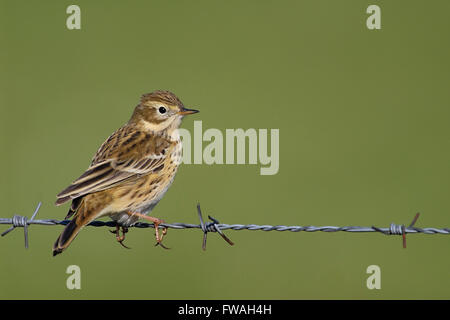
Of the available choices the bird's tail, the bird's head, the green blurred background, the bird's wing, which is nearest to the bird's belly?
the bird's wing

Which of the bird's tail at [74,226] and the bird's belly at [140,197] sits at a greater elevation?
the bird's belly at [140,197]

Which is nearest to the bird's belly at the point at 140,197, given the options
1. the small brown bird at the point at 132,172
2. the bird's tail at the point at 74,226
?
the small brown bird at the point at 132,172

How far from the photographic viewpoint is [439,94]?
53.9 feet

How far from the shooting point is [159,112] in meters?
8.86

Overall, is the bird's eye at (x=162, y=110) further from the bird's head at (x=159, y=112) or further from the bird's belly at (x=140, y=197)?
the bird's belly at (x=140, y=197)

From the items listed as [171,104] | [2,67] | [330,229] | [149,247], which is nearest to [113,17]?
[2,67]

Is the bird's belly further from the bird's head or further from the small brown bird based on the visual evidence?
the bird's head

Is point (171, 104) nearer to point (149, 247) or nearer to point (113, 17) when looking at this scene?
point (149, 247)

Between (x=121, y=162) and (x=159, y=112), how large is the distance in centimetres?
102

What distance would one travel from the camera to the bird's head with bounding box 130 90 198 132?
29.0 feet

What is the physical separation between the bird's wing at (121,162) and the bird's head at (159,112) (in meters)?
0.23

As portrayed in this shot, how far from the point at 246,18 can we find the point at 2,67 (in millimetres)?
5736

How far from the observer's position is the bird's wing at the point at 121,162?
7.58m

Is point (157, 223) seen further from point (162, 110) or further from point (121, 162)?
point (162, 110)
